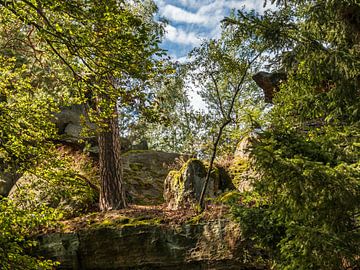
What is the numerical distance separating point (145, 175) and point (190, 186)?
161 inches

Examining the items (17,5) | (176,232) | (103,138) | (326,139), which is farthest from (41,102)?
(326,139)

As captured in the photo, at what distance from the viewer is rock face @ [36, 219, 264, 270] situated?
19.8 feet

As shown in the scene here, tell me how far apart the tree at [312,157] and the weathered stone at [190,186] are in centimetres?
254

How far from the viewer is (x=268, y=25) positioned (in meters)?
5.25

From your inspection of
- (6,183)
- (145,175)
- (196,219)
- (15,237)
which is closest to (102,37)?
(15,237)

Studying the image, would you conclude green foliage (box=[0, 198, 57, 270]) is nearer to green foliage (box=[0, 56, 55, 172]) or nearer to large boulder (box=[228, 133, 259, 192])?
green foliage (box=[0, 56, 55, 172])

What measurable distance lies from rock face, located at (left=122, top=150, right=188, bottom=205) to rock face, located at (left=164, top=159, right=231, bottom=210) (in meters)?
1.97

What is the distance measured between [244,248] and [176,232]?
1.47 m

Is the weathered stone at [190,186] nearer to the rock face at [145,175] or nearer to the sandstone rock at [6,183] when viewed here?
the rock face at [145,175]

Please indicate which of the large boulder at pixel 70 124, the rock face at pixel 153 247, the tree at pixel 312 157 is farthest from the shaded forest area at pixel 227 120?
the large boulder at pixel 70 124

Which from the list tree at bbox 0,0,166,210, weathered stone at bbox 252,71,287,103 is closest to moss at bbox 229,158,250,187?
tree at bbox 0,0,166,210

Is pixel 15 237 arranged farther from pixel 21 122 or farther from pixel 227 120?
pixel 227 120

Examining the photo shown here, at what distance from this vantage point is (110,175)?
8.28 metres

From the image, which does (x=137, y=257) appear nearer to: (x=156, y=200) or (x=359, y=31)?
(x=156, y=200)
